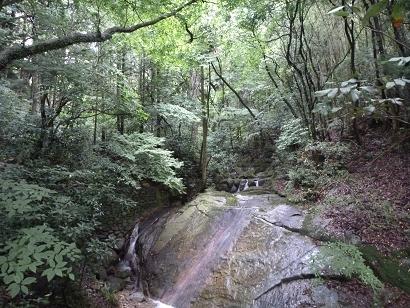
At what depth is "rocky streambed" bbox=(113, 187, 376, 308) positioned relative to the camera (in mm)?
5566

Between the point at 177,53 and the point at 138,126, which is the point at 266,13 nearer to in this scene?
the point at 177,53

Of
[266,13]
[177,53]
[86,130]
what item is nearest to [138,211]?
[86,130]

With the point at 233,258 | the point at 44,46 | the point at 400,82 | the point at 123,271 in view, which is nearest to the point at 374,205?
the point at 233,258

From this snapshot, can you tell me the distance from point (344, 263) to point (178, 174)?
8.24 m

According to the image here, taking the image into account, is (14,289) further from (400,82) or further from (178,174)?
(178,174)

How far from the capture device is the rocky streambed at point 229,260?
5566 mm

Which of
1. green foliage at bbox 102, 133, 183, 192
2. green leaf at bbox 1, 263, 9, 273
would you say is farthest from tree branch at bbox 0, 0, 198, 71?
green foliage at bbox 102, 133, 183, 192

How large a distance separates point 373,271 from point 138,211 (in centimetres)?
741

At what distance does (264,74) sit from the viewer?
14750mm

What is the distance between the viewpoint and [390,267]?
16.9 ft

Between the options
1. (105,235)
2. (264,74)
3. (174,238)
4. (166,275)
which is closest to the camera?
(166,275)

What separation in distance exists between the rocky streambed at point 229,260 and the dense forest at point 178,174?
4 cm

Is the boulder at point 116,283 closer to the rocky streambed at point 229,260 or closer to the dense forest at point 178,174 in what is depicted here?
the dense forest at point 178,174

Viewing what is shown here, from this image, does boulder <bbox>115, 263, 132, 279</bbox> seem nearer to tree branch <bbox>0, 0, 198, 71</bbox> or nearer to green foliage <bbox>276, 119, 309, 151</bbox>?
tree branch <bbox>0, 0, 198, 71</bbox>
